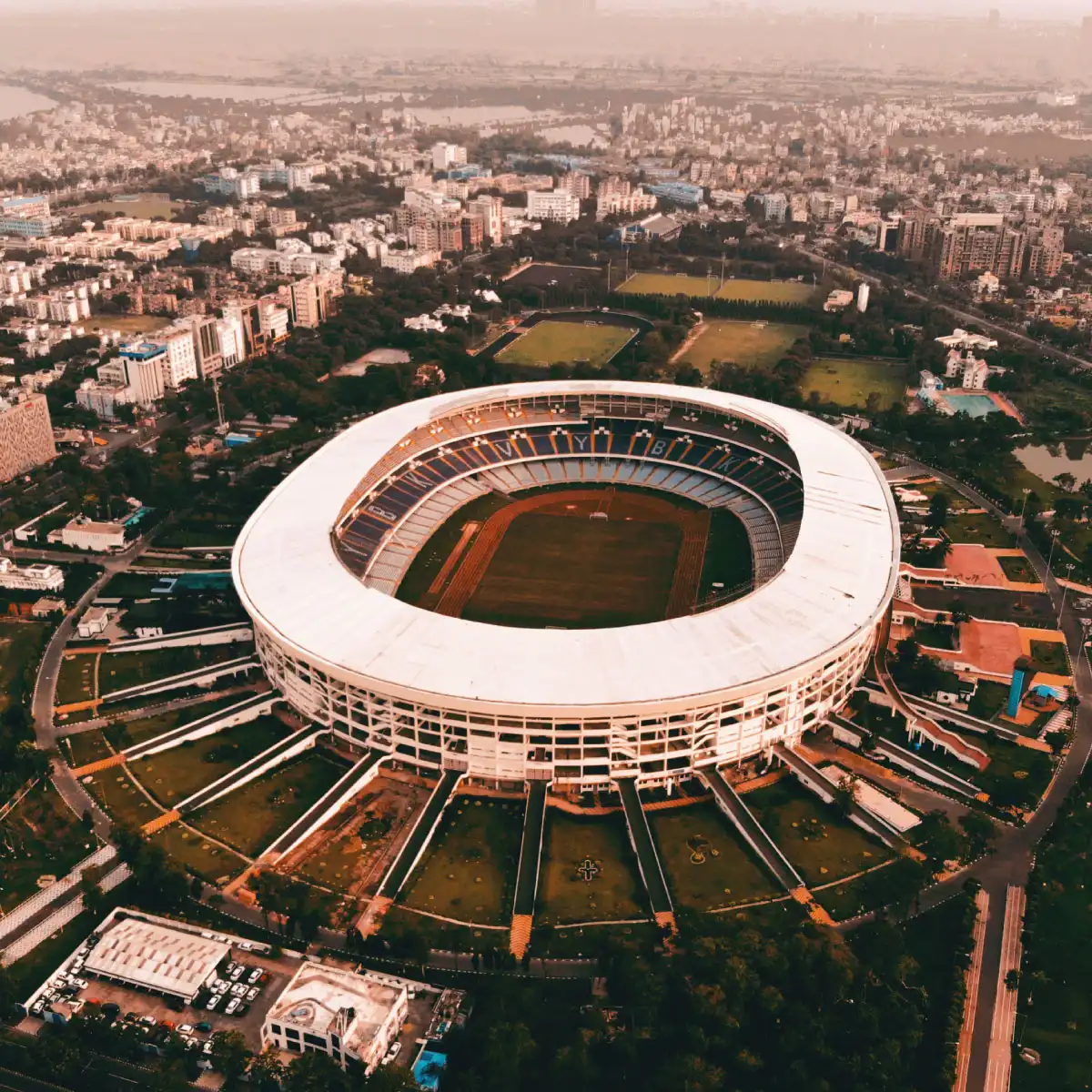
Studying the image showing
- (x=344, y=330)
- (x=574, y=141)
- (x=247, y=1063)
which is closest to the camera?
(x=247, y=1063)

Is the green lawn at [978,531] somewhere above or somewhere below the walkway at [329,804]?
above

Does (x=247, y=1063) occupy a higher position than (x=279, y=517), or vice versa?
(x=279, y=517)

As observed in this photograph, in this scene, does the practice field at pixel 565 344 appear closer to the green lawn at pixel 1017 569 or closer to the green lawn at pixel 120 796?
the green lawn at pixel 1017 569

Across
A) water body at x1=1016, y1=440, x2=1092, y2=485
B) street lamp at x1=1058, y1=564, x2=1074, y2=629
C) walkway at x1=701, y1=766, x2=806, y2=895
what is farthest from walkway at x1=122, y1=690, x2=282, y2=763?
water body at x1=1016, y1=440, x2=1092, y2=485

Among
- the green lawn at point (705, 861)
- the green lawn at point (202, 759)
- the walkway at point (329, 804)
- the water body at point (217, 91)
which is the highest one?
the water body at point (217, 91)

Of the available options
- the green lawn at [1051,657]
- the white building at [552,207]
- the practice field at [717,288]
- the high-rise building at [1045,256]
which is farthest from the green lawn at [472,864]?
the white building at [552,207]

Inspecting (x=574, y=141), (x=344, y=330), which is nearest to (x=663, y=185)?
(x=574, y=141)

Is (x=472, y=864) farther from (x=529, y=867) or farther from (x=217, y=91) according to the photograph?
(x=217, y=91)

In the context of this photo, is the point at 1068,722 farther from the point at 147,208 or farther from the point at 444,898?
the point at 147,208
